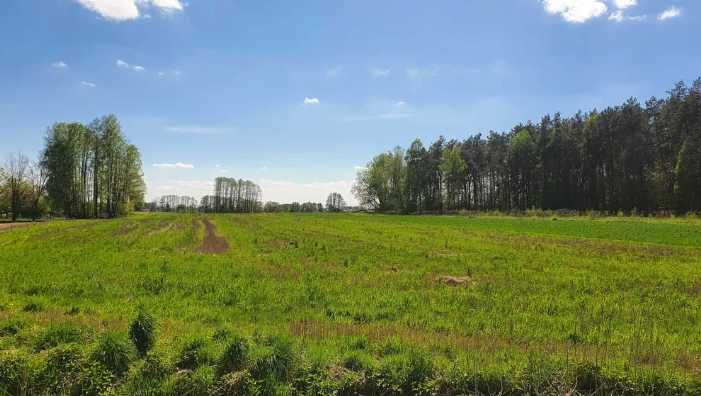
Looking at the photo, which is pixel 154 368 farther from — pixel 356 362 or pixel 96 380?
pixel 356 362

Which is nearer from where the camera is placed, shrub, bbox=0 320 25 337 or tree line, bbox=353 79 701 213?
shrub, bbox=0 320 25 337

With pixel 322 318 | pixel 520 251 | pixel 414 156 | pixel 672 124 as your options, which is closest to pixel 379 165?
pixel 414 156

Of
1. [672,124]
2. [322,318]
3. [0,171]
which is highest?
[672,124]

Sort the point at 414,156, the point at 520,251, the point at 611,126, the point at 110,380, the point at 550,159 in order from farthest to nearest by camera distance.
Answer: the point at 414,156 < the point at 550,159 < the point at 611,126 < the point at 520,251 < the point at 110,380

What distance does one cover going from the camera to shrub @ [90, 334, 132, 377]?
6543 millimetres

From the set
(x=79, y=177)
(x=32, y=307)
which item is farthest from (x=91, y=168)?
(x=32, y=307)

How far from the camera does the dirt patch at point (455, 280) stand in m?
14.8

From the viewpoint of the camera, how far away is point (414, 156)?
407 ft

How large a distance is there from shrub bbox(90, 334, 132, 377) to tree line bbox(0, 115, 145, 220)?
9000 cm

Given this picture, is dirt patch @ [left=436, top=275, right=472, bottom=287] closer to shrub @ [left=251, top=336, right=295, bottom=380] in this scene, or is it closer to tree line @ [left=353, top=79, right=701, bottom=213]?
shrub @ [left=251, top=336, right=295, bottom=380]

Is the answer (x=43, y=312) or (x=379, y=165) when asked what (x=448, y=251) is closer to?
(x=43, y=312)

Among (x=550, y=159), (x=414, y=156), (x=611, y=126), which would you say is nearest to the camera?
(x=611, y=126)

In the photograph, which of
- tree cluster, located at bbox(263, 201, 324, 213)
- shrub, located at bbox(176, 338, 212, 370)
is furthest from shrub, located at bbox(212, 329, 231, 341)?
tree cluster, located at bbox(263, 201, 324, 213)

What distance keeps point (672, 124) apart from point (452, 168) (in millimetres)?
49795
